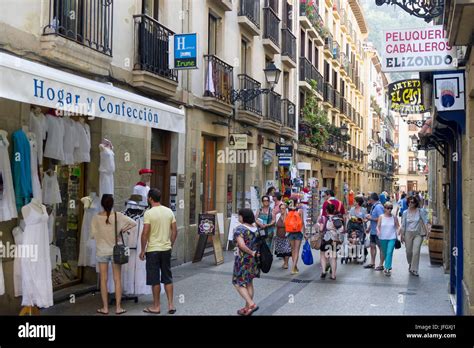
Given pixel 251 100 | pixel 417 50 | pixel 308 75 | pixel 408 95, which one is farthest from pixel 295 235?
pixel 308 75

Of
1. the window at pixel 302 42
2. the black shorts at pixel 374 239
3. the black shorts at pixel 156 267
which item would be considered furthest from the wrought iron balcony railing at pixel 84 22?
the window at pixel 302 42

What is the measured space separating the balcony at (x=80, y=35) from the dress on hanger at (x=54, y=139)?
3.00ft

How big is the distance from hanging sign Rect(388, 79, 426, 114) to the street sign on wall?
4.30 meters

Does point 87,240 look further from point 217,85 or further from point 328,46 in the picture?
point 328,46

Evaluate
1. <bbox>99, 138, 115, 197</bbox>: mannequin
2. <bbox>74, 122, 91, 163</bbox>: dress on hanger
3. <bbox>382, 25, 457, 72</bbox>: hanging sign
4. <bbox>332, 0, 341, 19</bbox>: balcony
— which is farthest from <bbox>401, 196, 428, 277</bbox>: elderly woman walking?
<bbox>332, 0, 341, 19</bbox>: balcony

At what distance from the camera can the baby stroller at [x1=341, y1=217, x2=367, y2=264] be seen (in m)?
12.1

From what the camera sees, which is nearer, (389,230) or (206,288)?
(206,288)

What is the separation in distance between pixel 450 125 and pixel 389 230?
4.10 meters

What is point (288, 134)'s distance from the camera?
20.8m

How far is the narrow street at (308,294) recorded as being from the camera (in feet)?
25.2

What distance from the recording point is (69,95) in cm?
623
